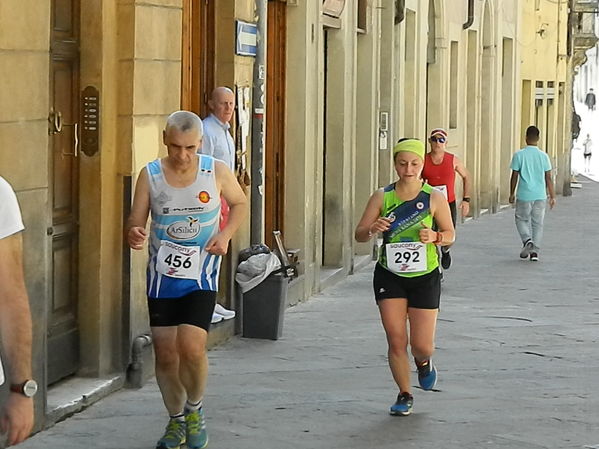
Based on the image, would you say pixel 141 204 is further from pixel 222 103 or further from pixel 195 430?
pixel 222 103

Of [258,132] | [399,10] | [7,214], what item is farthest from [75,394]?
[399,10]

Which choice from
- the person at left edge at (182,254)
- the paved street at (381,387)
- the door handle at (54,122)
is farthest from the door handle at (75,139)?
the person at left edge at (182,254)

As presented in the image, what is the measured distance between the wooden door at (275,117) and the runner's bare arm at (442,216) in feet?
17.8

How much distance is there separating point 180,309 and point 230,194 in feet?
2.01

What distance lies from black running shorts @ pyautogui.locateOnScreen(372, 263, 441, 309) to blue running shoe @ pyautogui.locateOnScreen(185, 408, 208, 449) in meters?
1.52

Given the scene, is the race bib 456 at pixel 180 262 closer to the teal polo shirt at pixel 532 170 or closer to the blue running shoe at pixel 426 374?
the blue running shoe at pixel 426 374

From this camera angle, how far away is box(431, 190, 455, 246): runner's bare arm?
898cm

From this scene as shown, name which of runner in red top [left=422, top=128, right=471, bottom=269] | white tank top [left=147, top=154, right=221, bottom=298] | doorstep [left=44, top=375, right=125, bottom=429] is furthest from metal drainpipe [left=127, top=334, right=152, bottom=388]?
runner in red top [left=422, top=128, right=471, bottom=269]

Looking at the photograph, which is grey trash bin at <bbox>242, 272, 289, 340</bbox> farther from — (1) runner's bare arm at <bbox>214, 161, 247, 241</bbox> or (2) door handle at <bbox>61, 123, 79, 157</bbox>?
(1) runner's bare arm at <bbox>214, 161, 247, 241</bbox>

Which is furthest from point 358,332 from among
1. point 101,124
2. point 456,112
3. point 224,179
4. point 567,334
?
point 456,112

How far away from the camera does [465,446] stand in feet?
26.9

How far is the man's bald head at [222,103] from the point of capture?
429 inches

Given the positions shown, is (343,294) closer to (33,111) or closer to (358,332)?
(358,332)

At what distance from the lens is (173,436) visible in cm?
787
